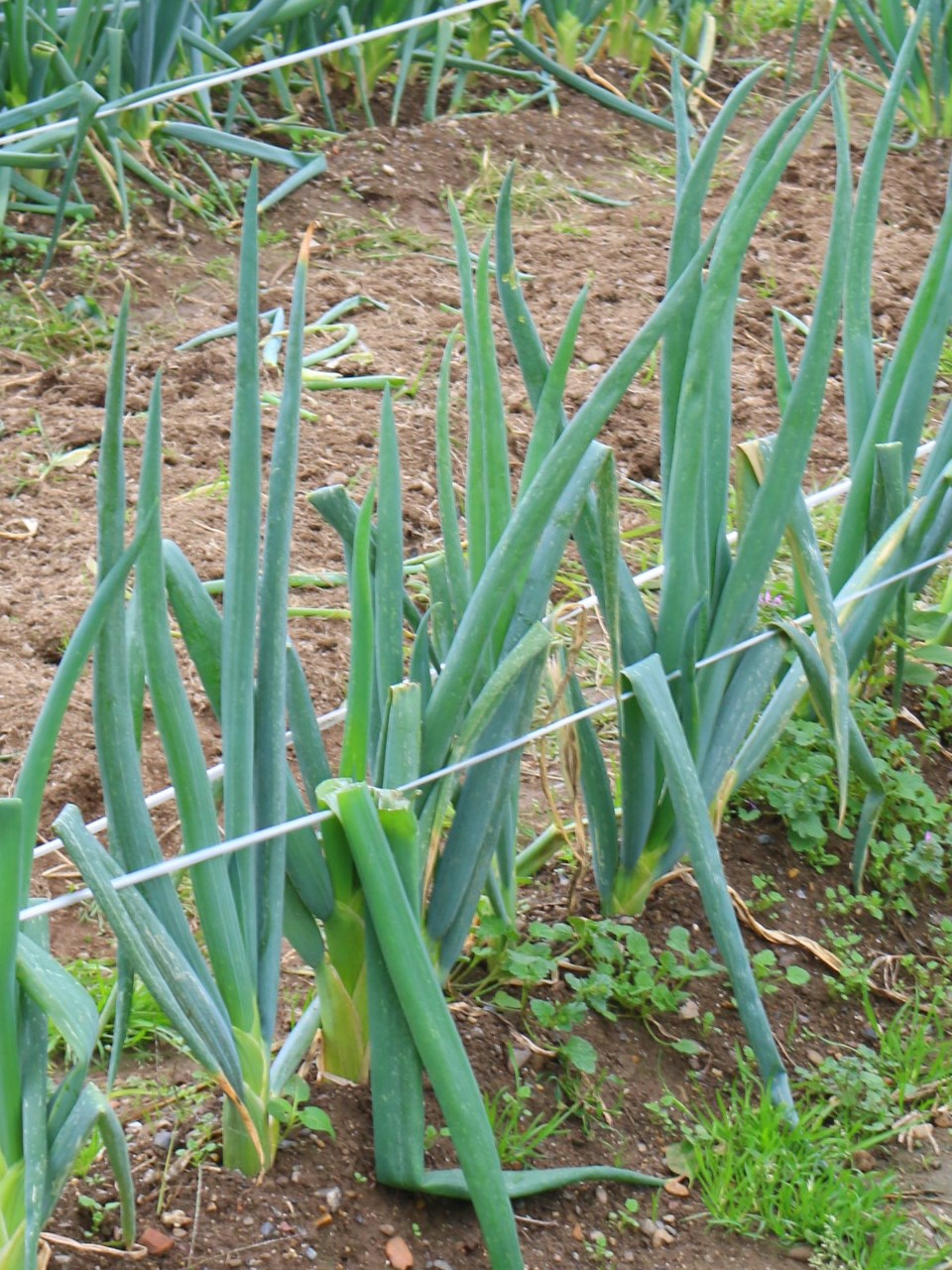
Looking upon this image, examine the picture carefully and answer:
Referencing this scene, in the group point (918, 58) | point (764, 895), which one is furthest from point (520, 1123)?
point (918, 58)

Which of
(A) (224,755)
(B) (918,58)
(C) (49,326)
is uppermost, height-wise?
(B) (918,58)

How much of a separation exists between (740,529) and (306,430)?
132 centimetres

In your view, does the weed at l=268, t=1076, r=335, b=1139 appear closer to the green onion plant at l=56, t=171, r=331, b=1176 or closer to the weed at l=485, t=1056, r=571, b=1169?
the green onion plant at l=56, t=171, r=331, b=1176

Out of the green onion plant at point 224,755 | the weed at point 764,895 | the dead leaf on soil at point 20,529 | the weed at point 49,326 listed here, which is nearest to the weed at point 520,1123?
the green onion plant at point 224,755

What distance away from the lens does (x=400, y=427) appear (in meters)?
2.68

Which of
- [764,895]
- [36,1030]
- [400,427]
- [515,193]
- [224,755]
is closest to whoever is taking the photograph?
[36,1030]

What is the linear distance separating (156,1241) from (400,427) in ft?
5.62

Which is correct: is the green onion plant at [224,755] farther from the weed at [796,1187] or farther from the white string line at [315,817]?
A: the weed at [796,1187]

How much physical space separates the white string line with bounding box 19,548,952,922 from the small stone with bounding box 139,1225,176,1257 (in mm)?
271

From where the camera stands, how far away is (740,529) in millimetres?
1432

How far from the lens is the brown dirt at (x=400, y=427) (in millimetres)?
1278

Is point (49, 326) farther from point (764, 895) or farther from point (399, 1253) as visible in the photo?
point (399, 1253)

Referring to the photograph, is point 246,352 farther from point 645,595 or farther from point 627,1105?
point 645,595

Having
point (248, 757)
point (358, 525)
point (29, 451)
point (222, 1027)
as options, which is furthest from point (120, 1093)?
point (29, 451)
